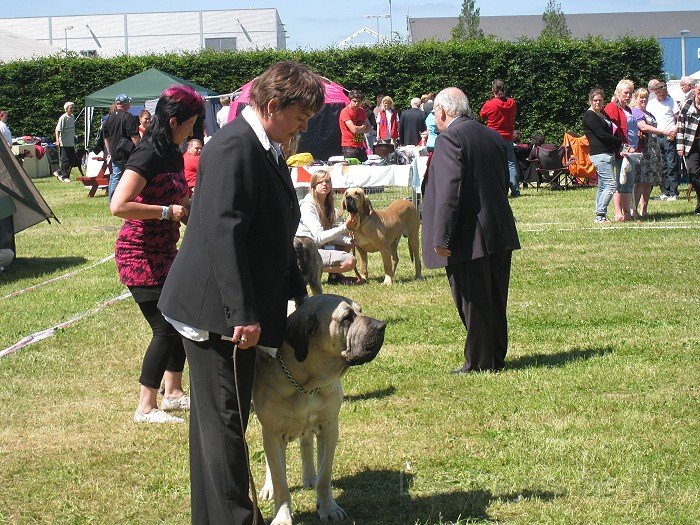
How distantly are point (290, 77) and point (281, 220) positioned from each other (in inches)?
20.1

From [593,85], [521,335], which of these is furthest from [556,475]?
[593,85]

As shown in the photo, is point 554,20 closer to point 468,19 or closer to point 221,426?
point 468,19

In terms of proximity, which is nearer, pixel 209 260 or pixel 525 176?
pixel 209 260

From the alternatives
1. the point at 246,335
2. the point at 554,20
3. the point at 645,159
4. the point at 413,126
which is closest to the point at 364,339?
the point at 246,335

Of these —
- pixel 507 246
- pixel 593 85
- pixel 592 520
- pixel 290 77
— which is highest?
pixel 593 85

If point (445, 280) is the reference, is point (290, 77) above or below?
above

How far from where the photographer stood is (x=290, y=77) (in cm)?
355

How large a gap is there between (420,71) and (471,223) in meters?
22.6

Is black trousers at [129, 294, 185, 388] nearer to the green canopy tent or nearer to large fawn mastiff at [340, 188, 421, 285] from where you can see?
large fawn mastiff at [340, 188, 421, 285]

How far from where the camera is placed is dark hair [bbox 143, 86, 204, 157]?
17.8 ft

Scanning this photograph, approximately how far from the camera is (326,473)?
4.28 m

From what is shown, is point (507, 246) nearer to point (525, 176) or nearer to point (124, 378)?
point (124, 378)

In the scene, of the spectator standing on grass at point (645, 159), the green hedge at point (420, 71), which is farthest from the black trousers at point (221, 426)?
the green hedge at point (420, 71)

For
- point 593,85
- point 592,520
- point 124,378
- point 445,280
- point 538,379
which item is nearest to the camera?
point 592,520
